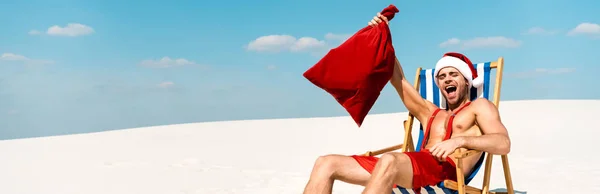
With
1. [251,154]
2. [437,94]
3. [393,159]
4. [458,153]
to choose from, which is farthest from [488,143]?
[251,154]

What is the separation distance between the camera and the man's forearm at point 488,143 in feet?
11.0

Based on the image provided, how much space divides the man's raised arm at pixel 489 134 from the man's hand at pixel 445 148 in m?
0.04

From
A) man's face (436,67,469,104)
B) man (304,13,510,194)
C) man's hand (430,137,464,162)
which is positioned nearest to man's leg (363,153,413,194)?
man (304,13,510,194)

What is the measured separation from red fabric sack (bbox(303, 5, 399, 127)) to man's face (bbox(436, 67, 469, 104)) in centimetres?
36

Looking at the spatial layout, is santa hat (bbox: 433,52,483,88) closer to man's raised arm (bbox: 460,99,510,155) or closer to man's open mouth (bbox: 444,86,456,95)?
man's open mouth (bbox: 444,86,456,95)

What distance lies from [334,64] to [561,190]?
9.62 feet

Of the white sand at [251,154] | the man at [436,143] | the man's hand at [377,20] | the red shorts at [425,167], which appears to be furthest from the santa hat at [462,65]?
the white sand at [251,154]

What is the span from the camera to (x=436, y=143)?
11.1 feet

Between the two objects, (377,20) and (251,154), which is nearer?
(377,20)

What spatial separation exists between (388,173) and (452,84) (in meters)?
1.17

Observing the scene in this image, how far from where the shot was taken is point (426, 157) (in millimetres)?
3420

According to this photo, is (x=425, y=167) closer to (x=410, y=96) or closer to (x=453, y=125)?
(x=453, y=125)

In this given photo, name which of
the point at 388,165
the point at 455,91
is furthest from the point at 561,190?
the point at 388,165

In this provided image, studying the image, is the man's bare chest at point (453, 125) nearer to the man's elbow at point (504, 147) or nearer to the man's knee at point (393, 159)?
the man's elbow at point (504, 147)
